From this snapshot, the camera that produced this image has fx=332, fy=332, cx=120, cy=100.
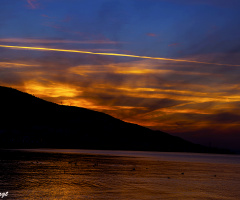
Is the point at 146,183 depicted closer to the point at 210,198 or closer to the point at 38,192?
the point at 210,198

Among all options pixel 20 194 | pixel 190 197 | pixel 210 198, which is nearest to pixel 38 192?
pixel 20 194

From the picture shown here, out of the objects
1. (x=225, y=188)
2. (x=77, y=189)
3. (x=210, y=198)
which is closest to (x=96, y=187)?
(x=77, y=189)

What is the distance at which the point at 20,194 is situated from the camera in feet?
133

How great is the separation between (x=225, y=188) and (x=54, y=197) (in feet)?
96.1

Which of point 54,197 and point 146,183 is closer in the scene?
point 54,197

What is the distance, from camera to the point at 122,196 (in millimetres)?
42062

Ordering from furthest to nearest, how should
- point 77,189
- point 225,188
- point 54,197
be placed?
1. point 225,188
2. point 77,189
3. point 54,197

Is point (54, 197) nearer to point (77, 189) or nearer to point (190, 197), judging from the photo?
point (77, 189)

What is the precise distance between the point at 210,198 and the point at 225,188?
11801mm

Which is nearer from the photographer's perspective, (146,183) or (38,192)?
(38,192)

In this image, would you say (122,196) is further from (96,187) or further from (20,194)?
(20,194)

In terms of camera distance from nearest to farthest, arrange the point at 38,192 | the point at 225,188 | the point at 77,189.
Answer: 1. the point at 38,192
2. the point at 77,189
3. the point at 225,188

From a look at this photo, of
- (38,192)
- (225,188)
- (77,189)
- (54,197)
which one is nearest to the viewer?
(54,197)

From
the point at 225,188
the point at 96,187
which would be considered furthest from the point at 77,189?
the point at 225,188
